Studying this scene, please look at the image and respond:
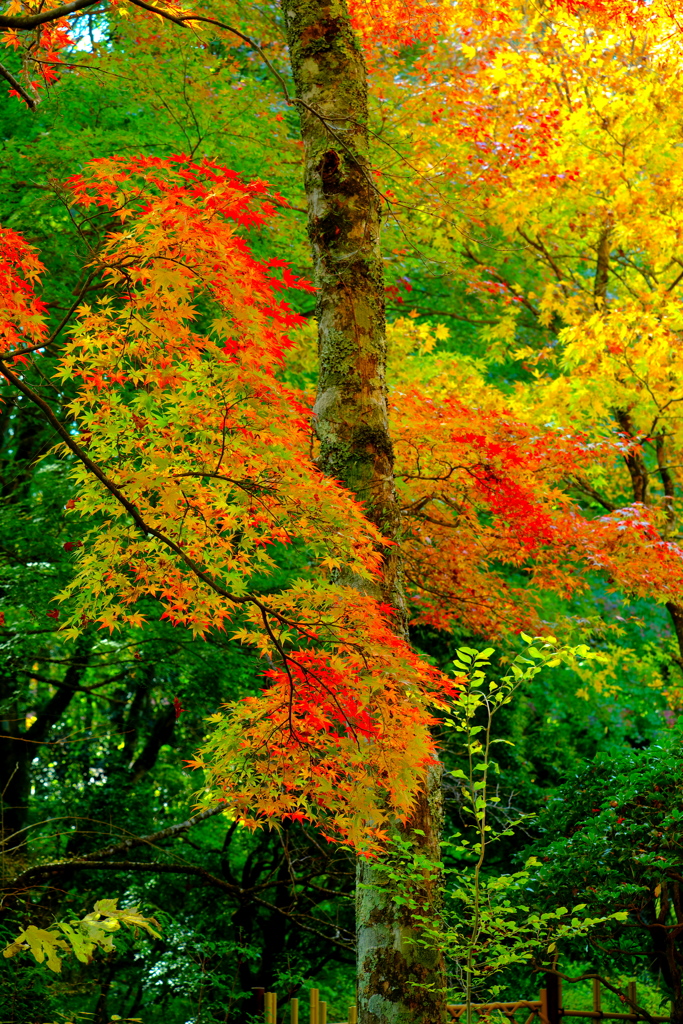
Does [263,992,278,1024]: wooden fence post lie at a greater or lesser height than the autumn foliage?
lesser

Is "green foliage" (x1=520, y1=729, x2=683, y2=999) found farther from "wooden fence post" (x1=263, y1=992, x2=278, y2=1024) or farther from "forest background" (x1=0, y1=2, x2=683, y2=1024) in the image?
"wooden fence post" (x1=263, y1=992, x2=278, y2=1024)

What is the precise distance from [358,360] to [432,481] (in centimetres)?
143

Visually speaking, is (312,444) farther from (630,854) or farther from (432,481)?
(630,854)

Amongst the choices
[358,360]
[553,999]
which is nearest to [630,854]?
[553,999]

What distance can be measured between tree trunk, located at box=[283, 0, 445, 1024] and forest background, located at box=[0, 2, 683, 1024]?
481 millimetres

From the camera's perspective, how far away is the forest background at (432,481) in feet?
20.0

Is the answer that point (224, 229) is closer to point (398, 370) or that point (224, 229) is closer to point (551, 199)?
point (398, 370)

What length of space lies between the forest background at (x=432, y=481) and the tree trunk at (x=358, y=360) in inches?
18.9

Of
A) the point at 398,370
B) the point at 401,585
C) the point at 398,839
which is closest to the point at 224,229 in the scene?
the point at 401,585

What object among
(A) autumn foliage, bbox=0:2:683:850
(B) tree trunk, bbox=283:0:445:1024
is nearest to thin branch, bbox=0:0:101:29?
(A) autumn foliage, bbox=0:2:683:850

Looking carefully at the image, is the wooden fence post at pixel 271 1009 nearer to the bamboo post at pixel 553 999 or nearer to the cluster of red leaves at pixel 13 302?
the bamboo post at pixel 553 999

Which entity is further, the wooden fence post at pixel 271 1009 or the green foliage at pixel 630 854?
the green foliage at pixel 630 854

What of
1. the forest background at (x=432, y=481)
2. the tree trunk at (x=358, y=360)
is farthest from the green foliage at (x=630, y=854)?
the tree trunk at (x=358, y=360)

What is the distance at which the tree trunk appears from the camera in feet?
13.9
